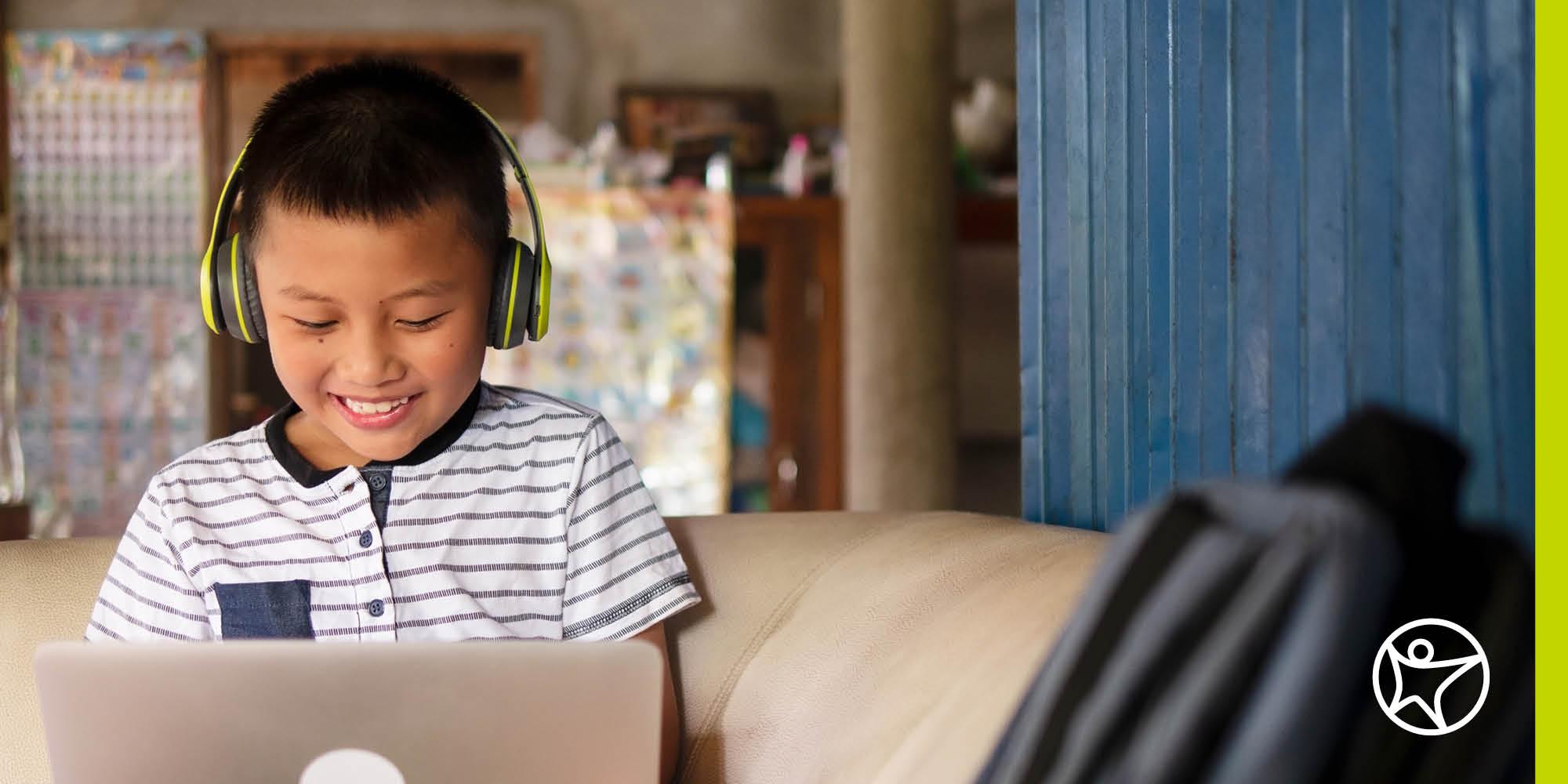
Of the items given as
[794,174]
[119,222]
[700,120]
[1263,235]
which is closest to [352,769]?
[1263,235]

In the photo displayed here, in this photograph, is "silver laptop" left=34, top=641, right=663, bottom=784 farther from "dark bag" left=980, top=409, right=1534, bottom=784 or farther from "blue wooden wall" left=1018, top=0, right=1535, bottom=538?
"blue wooden wall" left=1018, top=0, right=1535, bottom=538

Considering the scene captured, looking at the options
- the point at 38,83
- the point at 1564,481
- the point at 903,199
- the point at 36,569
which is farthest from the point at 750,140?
the point at 1564,481

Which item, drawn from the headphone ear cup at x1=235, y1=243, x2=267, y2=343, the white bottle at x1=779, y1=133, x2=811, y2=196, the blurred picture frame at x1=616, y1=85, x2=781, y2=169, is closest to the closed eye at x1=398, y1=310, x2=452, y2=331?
the headphone ear cup at x1=235, y1=243, x2=267, y2=343

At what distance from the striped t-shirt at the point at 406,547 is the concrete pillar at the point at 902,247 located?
100.0 inches

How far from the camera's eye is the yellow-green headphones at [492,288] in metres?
1.25

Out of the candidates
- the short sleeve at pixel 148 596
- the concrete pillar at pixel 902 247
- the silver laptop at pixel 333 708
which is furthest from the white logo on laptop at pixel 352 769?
the concrete pillar at pixel 902 247

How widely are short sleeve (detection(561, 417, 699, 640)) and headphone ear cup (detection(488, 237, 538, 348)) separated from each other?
15 cm

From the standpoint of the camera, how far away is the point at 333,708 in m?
0.91

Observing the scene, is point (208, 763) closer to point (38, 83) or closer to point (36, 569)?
point (36, 569)

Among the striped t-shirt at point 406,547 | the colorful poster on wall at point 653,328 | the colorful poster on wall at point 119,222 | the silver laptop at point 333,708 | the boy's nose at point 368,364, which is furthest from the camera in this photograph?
the colorful poster on wall at point 119,222

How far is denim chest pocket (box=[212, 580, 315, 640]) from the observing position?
4.25 feet

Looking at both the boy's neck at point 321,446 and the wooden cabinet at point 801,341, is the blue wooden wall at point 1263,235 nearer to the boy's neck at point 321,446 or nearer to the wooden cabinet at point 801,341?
the boy's neck at point 321,446

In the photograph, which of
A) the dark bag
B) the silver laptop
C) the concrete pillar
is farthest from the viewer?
the concrete pillar

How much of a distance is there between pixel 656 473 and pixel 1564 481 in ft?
13.4
